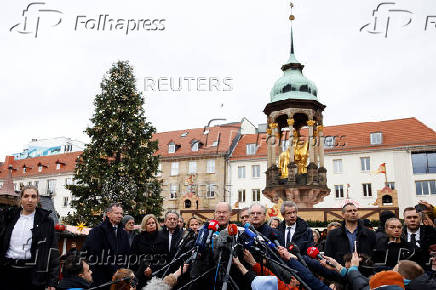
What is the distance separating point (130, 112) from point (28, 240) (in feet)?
58.2

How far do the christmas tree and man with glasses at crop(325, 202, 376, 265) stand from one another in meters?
16.2

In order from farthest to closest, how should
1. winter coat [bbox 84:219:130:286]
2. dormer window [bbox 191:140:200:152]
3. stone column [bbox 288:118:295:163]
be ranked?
dormer window [bbox 191:140:200:152] → stone column [bbox 288:118:295:163] → winter coat [bbox 84:219:130:286]

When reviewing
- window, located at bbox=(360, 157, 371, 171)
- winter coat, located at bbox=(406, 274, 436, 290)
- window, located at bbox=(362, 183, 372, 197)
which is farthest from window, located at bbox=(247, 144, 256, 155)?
winter coat, located at bbox=(406, 274, 436, 290)

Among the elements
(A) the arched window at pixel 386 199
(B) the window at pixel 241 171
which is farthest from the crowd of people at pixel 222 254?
(B) the window at pixel 241 171

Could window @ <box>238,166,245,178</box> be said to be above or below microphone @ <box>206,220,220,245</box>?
above

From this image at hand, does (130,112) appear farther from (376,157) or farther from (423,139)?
(423,139)

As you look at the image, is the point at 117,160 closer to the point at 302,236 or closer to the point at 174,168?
the point at 302,236

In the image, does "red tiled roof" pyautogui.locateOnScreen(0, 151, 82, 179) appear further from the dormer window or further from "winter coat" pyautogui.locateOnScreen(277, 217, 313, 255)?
"winter coat" pyautogui.locateOnScreen(277, 217, 313, 255)

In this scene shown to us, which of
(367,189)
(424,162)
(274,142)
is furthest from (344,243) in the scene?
(424,162)

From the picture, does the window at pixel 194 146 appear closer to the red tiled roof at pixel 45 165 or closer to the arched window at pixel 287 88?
the red tiled roof at pixel 45 165

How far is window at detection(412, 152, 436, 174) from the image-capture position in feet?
109

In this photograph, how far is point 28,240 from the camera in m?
4.83

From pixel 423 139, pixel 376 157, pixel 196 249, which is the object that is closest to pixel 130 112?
pixel 196 249

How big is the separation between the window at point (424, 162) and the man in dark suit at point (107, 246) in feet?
109
